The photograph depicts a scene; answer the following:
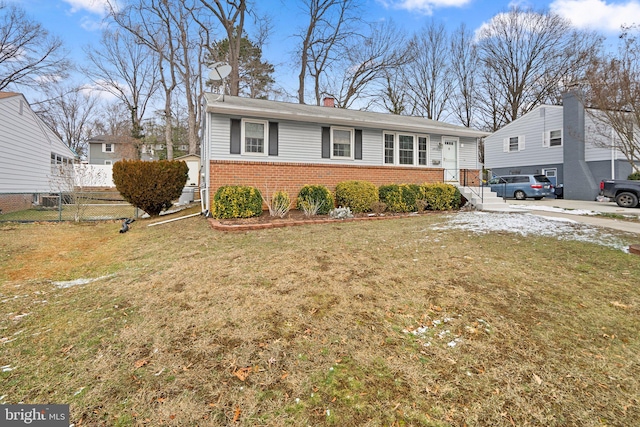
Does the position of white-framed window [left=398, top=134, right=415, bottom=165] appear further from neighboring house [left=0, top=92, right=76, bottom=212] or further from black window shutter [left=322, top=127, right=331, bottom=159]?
neighboring house [left=0, top=92, right=76, bottom=212]

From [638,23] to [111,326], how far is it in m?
13.7

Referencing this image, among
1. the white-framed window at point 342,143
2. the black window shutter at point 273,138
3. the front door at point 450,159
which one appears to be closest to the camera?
the black window shutter at point 273,138

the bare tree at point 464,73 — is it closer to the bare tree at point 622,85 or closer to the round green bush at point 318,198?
the bare tree at point 622,85

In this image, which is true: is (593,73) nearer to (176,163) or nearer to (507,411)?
(507,411)

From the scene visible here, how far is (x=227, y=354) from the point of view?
7.58 feet

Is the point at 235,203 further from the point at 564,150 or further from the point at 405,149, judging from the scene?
the point at 564,150

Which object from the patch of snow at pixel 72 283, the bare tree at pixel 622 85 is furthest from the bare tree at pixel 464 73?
the patch of snow at pixel 72 283

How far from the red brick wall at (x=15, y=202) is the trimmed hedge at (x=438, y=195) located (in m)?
15.9

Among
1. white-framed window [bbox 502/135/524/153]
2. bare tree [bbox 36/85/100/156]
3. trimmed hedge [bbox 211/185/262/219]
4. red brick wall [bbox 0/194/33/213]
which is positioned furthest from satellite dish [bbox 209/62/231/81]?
bare tree [bbox 36/85/100/156]

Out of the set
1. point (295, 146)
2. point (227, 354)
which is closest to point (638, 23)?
point (295, 146)

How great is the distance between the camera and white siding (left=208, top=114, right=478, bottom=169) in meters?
9.70

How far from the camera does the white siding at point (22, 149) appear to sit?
39.0 feet

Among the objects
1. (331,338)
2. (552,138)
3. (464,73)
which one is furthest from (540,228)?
(464,73)

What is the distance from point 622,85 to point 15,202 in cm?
2157
